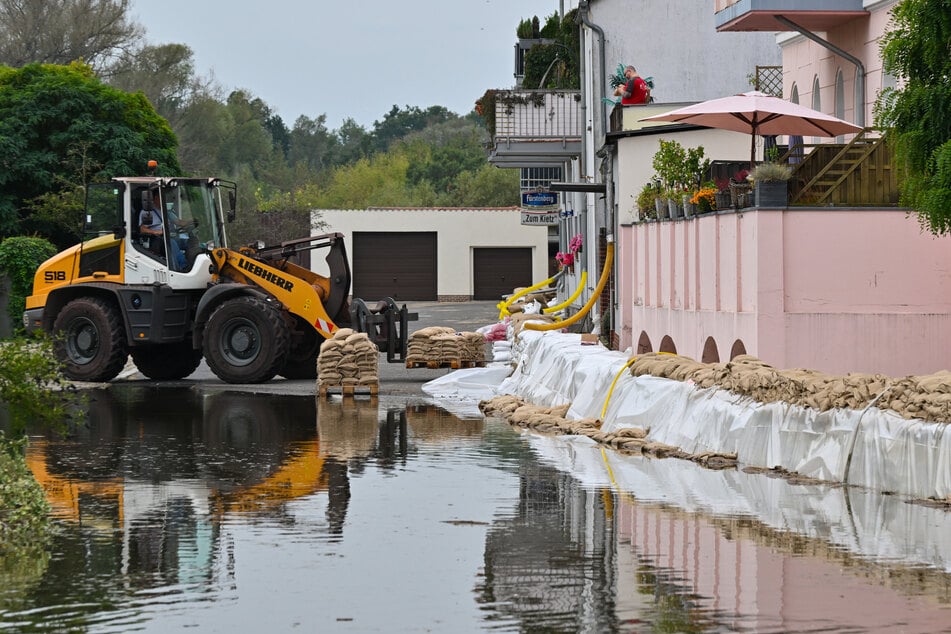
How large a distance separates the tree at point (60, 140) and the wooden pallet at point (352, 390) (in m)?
23.7

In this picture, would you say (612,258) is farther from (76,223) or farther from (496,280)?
(496,280)

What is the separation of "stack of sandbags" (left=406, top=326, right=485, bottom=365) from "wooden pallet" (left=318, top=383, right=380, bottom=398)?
10.9ft

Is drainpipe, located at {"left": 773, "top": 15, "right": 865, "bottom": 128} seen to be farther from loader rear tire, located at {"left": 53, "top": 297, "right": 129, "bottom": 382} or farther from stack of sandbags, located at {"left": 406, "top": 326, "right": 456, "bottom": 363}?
loader rear tire, located at {"left": 53, "top": 297, "right": 129, "bottom": 382}

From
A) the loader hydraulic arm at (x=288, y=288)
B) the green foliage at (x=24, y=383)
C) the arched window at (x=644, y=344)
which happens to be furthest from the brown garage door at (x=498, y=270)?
the green foliage at (x=24, y=383)

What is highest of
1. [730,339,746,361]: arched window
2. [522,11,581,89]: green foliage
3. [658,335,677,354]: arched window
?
[522,11,581,89]: green foliage

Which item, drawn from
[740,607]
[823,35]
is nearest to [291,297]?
[823,35]

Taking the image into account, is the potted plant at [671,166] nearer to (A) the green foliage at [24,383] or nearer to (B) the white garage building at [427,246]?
(A) the green foliage at [24,383]

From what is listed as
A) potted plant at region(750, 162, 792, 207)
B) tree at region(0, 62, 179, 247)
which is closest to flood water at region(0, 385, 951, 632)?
potted plant at region(750, 162, 792, 207)

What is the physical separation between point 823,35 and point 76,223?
25.0 metres

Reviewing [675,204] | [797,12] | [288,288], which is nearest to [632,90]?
[797,12]

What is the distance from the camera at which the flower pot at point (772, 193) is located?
17047 millimetres

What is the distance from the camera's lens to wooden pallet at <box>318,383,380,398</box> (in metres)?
23.6

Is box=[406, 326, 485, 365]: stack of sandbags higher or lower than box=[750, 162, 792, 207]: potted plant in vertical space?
lower

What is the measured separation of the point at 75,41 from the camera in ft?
220
